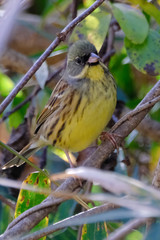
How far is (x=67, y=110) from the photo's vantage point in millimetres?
2414

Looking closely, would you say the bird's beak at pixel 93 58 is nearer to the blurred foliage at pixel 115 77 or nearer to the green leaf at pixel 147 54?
the blurred foliage at pixel 115 77

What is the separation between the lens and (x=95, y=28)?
2.29m

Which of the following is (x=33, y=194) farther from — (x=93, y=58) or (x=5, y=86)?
(x=5, y=86)

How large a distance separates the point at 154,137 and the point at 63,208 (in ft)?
2.96

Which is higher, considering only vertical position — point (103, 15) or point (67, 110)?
point (103, 15)

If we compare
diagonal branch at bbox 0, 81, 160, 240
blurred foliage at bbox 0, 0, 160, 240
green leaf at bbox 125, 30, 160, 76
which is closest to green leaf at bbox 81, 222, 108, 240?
blurred foliage at bbox 0, 0, 160, 240

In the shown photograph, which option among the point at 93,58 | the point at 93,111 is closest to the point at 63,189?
the point at 93,111

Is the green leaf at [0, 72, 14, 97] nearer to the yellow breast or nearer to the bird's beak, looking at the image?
the yellow breast

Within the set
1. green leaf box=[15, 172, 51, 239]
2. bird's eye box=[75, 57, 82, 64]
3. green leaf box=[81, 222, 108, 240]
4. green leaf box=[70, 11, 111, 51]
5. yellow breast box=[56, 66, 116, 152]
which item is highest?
green leaf box=[70, 11, 111, 51]

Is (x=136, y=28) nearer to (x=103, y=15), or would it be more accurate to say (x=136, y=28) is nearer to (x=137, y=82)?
(x=103, y=15)

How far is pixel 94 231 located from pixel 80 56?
966 millimetres

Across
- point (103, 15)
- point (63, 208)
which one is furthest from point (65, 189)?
point (103, 15)

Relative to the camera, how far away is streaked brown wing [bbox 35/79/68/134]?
8.23 feet

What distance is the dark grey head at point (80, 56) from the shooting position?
2307 millimetres
